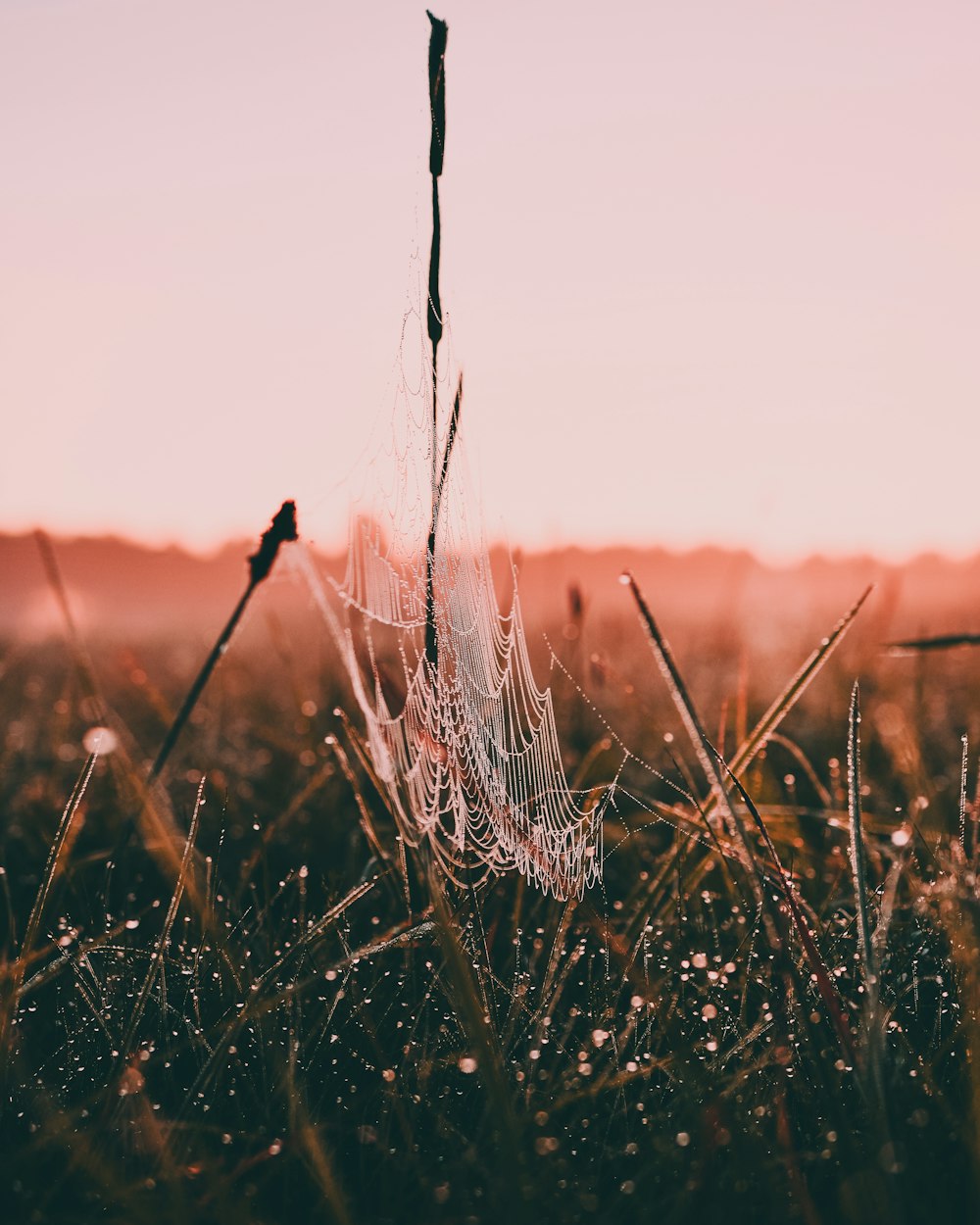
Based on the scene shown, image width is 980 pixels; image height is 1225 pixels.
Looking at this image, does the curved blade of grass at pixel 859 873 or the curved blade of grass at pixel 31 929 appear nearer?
the curved blade of grass at pixel 859 873

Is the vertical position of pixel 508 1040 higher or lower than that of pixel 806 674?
lower

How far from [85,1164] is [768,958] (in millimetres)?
1137

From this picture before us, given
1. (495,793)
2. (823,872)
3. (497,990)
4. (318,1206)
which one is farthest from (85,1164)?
(823,872)

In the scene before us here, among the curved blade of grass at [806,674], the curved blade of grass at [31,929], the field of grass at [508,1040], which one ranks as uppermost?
the curved blade of grass at [806,674]

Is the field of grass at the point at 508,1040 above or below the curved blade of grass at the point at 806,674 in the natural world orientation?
below

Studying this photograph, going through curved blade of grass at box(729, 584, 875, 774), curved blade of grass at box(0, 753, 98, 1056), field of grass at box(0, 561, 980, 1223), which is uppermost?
curved blade of grass at box(729, 584, 875, 774)

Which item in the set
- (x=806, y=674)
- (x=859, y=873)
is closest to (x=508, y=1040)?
(x=859, y=873)

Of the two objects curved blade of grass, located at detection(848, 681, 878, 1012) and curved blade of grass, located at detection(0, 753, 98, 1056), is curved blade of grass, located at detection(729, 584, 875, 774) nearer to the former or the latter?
curved blade of grass, located at detection(848, 681, 878, 1012)

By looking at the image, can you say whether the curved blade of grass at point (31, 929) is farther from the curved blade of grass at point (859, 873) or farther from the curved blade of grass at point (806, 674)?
the curved blade of grass at point (859, 873)

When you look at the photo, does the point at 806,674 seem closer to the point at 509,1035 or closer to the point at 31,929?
the point at 509,1035

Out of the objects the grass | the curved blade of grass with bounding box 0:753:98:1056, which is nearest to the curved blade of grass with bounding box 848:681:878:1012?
the grass

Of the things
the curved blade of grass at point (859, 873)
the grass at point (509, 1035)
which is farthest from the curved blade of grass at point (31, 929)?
the curved blade of grass at point (859, 873)

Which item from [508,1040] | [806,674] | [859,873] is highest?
[806,674]

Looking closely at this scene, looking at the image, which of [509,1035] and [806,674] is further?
[509,1035]
